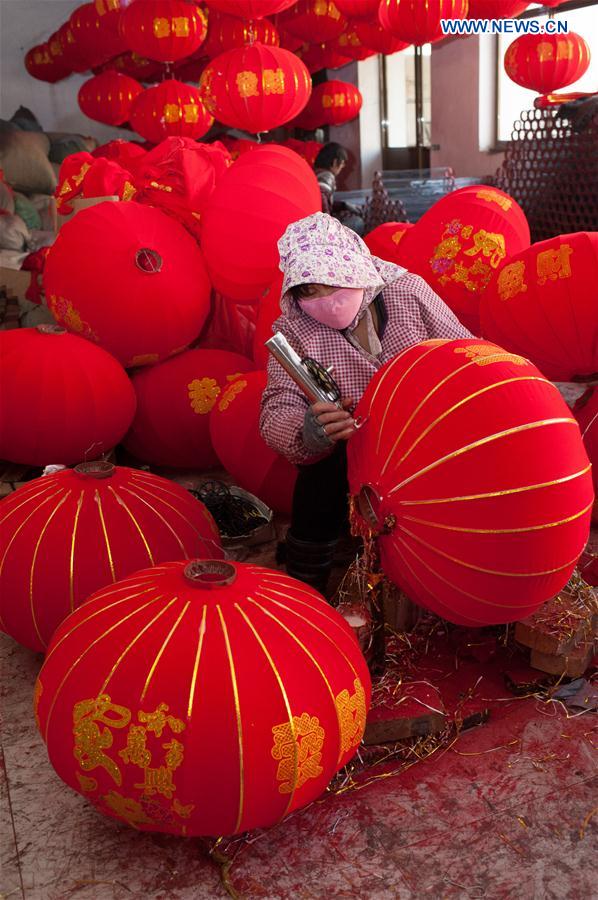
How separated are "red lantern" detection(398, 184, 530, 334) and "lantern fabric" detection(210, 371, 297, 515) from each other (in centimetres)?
88

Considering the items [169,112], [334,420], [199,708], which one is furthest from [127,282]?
[169,112]

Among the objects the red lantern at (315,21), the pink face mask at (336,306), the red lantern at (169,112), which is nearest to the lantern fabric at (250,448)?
the pink face mask at (336,306)

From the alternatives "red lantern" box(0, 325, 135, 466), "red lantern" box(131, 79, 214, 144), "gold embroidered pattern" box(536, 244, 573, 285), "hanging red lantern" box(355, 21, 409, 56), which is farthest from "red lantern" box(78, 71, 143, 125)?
"gold embroidered pattern" box(536, 244, 573, 285)

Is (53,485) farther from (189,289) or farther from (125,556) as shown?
(189,289)

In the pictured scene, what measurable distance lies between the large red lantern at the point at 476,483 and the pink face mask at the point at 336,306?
39 cm

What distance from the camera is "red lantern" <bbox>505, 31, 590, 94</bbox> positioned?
21.0 ft

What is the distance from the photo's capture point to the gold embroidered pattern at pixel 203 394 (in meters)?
3.52

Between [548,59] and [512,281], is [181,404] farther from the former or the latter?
[548,59]

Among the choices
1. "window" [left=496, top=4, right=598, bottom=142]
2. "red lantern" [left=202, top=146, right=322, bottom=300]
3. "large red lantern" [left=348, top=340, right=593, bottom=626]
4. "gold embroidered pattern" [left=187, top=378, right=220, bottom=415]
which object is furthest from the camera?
"window" [left=496, top=4, right=598, bottom=142]

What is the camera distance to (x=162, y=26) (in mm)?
6715

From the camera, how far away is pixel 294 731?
1616mm

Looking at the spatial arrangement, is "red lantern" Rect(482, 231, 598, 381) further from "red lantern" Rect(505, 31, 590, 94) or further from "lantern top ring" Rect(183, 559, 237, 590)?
"red lantern" Rect(505, 31, 590, 94)

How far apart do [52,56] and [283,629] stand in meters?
10.2

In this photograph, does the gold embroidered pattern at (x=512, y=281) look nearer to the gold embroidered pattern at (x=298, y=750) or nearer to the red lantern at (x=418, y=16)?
the gold embroidered pattern at (x=298, y=750)
